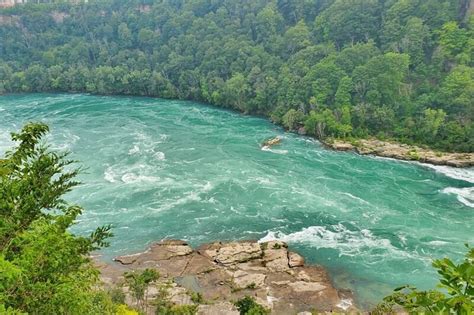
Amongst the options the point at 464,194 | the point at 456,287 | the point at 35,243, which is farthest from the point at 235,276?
the point at 456,287

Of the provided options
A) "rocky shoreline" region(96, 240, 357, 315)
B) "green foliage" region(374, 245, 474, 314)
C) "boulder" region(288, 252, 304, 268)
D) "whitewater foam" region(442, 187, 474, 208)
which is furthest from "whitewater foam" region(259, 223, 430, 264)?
"green foliage" region(374, 245, 474, 314)

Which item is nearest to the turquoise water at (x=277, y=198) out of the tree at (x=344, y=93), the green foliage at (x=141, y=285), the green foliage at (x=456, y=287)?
the green foliage at (x=141, y=285)

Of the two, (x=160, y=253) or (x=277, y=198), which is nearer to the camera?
(x=160, y=253)

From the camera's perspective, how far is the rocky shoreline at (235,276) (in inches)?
977

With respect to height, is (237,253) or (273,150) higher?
(273,150)

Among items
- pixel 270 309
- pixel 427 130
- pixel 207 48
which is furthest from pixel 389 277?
pixel 207 48

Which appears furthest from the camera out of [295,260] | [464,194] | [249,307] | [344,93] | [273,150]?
[344,93]

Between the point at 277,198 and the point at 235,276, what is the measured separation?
1119 cm

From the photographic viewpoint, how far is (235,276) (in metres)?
27.4

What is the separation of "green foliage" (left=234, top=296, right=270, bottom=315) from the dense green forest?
104ft

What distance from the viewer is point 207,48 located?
255 feet

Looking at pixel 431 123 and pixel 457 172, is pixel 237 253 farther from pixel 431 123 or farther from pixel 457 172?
pixel 431 123

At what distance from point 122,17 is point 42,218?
97718 millimetres

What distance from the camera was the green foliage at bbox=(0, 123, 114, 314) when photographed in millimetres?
7137
